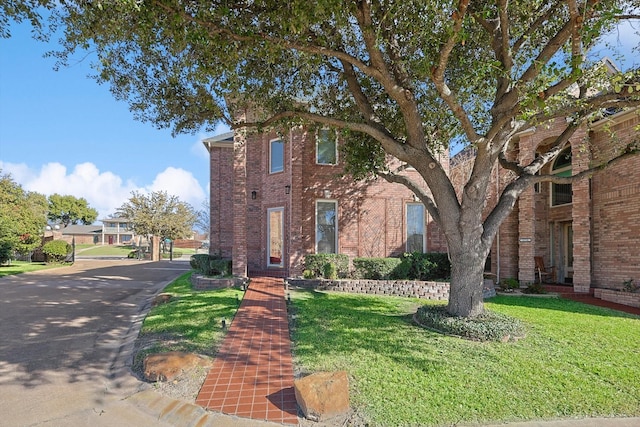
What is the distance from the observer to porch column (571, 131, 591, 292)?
A: 11.4 m

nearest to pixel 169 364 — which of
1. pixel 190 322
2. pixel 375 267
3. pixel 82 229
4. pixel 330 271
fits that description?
pixel 190 322

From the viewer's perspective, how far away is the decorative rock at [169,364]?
4.61 metres

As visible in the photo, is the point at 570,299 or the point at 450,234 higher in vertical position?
the point at 450,234

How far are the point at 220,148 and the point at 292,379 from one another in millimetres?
13968

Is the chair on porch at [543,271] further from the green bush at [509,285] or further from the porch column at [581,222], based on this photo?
the porch column at [581,222]

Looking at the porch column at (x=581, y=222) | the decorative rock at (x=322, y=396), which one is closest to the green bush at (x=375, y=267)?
the porch column at (x=581, y=222)

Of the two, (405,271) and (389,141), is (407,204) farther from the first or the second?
(389,141)

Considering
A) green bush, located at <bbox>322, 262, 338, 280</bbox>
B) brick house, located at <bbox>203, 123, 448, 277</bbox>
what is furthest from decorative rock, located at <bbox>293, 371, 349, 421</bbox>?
brick house, located at <bbox>203, 123, 448, 277</bbox>

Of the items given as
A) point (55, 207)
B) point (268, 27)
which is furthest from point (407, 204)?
point (55, 207)

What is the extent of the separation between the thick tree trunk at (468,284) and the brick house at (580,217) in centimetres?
419

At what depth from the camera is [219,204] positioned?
16.4 metres

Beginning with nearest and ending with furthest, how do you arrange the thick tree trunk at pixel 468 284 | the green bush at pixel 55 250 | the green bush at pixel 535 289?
the thick tree trunk at pixel 468 284 → the green bush at pixel 535 289 → the green bush at pixel 55 250

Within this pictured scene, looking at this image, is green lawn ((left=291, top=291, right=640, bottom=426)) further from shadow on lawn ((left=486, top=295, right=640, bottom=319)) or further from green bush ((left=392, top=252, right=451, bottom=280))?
green bush ((left=392, top=252, right=451, bottom=280))

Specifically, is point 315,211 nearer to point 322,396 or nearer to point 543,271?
→ point 543,271
